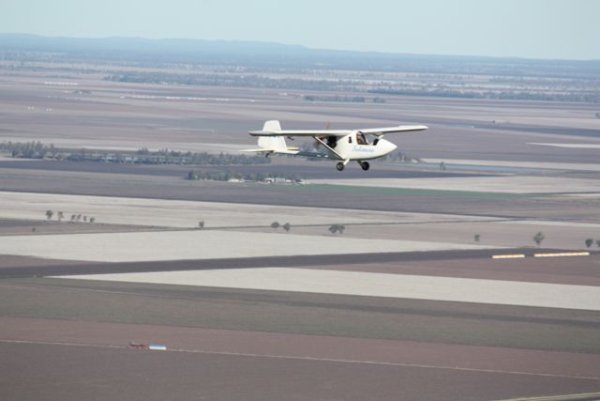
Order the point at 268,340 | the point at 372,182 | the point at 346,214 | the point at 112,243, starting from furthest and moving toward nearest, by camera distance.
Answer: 1. the point at 372,182
2. the point at 346,214
3. the point at 112,243
4. the point at 268,340

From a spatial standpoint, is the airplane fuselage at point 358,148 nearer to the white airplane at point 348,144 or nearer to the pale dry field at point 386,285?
the white airplane at point 348,144

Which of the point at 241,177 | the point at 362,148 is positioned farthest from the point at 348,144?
the point at 241,177

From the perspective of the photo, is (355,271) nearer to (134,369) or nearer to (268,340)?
(268,340)

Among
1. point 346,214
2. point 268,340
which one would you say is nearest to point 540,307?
point 268,340

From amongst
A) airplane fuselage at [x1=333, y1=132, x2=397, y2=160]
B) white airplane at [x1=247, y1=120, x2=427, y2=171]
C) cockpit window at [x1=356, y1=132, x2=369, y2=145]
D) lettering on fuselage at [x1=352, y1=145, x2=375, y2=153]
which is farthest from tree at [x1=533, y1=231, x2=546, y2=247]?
lettering on fuselage at [x1=352, y1=145, x2=375, y2=153]

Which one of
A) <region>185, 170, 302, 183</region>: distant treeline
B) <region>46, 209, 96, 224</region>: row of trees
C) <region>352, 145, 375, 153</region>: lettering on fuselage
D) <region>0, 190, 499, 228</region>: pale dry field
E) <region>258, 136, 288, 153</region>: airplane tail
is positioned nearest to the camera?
<region>352, 145, 375, 153</region>: lettering on fuselage

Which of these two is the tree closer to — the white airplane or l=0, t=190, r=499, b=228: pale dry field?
l=0, t=190, r=499, b=228: pale dry field

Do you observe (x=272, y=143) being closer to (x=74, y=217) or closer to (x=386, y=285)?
(x=386, y=285)

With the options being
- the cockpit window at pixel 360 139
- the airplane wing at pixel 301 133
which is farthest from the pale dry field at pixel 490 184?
the airplane wing at pixel 301 133

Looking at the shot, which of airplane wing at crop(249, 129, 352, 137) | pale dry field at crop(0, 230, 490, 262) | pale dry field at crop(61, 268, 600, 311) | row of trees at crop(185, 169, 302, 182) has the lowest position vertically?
row of trees at crop(185, 169, 302, 182)

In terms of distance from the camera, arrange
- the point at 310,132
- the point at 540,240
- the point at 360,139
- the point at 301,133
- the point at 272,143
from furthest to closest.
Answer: the point at 540,240 → the point at 272,143 → the point at 360,139 → the point at 310,132 → the point at 301,133

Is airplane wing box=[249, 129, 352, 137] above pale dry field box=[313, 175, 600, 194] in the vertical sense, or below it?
above
